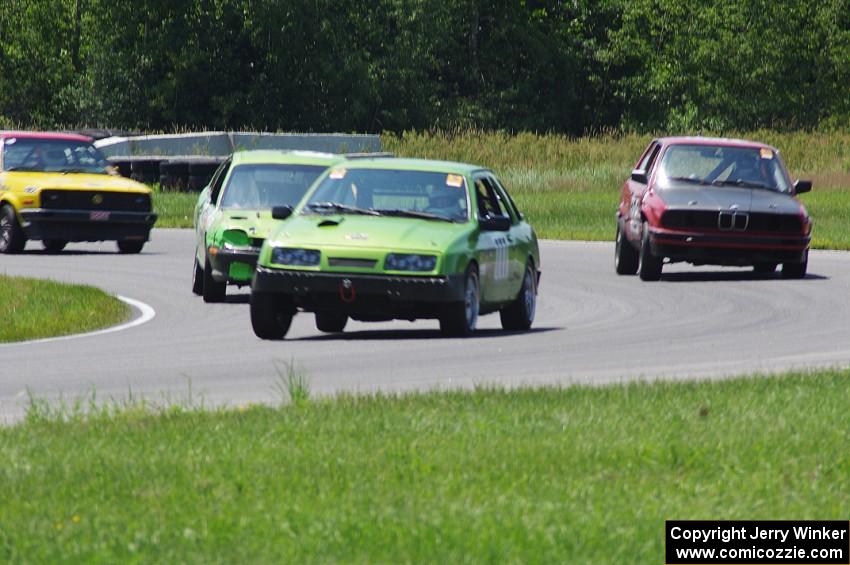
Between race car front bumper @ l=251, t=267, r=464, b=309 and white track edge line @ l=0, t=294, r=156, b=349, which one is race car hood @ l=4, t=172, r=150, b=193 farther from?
race car front bumper @ l=251, t=267, r=464, b=309

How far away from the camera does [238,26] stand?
77625 millimetres

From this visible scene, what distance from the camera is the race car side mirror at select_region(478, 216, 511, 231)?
1650 cm

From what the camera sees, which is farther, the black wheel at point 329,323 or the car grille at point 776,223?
the car grille at point 776,223

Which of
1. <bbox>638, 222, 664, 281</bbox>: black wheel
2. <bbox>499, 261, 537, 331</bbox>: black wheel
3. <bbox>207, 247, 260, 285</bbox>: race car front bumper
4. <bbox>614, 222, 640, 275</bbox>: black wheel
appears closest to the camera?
<bbox>499, 261, 537, 331</bbox>: black wheel

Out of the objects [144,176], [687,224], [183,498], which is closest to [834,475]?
[183,498]

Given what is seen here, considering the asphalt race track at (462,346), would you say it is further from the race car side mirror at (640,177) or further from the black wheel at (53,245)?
the black wheel at (53,245)

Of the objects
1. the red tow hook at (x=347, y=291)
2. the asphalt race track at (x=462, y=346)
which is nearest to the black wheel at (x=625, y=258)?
the asphalt race track at (x=462, y=346)

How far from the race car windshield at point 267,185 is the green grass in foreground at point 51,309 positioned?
1630 millimetres

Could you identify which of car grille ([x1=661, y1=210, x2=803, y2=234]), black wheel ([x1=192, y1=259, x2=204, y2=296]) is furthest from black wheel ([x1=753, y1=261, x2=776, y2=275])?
black wheel ([x1=192, y1=259, x2=204, y2=296])

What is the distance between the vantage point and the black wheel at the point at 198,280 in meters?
21.1

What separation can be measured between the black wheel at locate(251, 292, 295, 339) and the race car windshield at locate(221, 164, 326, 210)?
3.95m

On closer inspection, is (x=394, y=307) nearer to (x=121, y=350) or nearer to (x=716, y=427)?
(x=121, y=350)

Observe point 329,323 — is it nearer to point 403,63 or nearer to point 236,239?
point 236,239

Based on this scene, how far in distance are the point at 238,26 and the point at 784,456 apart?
69920 mm
